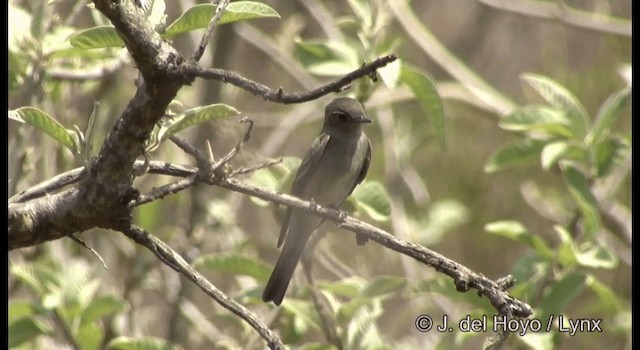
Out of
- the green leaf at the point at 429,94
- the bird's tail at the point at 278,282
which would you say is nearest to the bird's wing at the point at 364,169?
the bird's tail at the point at 278,282

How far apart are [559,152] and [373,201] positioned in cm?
78

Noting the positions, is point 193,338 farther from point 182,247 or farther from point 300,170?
point 300,170

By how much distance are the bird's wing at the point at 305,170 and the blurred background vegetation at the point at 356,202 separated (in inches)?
3.8

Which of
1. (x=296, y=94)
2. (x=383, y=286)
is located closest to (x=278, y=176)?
(x=383, y=286)

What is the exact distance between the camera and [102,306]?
139 inches

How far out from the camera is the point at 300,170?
12.5 ft

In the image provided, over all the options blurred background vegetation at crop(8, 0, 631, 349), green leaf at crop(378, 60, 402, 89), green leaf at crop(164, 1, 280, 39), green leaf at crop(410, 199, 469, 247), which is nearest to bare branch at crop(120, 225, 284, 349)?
green leaf at crop(164, 1, 280, 39)

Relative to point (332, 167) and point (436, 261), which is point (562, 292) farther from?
point (436, 261)

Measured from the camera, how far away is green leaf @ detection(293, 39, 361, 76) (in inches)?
152

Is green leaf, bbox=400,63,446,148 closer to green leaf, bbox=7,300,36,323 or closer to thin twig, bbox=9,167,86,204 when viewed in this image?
thin twig, bbox=9,167,86,204

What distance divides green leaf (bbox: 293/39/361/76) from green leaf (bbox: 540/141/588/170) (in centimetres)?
81

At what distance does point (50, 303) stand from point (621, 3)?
5970mm

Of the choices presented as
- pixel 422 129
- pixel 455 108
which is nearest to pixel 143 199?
pixel 422 129

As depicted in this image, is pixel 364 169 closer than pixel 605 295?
No
